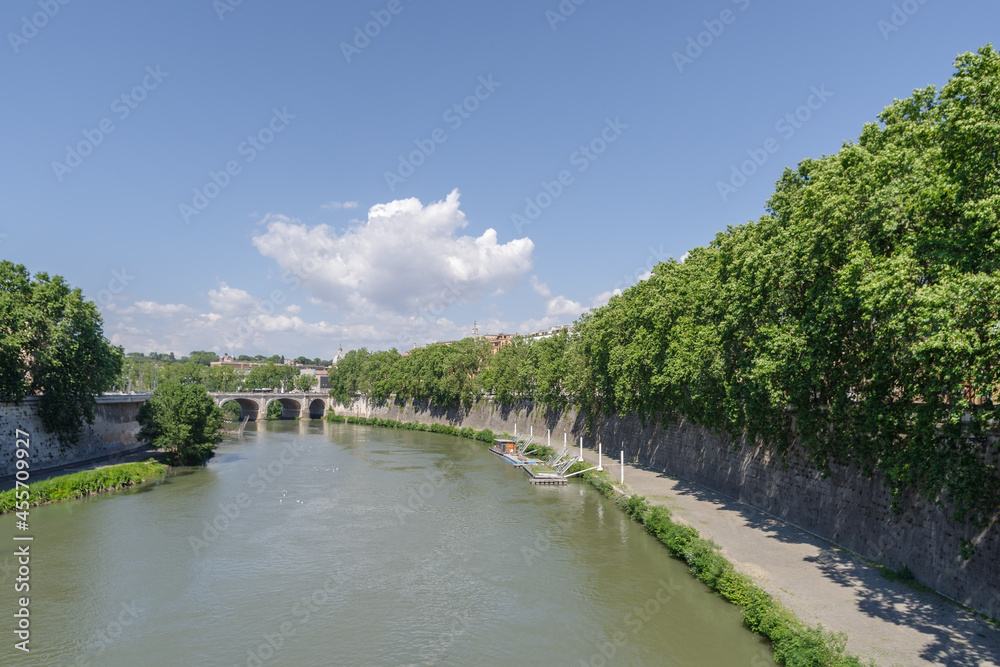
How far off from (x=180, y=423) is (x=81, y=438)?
7.18 metres

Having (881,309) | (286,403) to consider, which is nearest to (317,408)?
(286,403)

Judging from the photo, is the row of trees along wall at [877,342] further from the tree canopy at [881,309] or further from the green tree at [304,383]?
the green tree at [304,383]

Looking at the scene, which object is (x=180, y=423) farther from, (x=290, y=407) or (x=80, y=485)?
(x=290, y=407)

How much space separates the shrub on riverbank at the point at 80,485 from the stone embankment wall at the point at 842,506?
34.0 meters

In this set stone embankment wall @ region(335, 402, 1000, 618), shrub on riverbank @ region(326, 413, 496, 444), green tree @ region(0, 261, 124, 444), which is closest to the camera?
stone embankment wall @ region(335, 402, 1000, 618)

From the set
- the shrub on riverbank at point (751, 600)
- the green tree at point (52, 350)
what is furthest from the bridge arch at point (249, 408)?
the shrub on riverbank at point (751, 600)

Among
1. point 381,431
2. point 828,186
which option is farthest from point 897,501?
point 381,431

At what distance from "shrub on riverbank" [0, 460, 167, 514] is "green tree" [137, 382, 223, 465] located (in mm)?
4872

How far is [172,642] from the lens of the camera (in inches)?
635

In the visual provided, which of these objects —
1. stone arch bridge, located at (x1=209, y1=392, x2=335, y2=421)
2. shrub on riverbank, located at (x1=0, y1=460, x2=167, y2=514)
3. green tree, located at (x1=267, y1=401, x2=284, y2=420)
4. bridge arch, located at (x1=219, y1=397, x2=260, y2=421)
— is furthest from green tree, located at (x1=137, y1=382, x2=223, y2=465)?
bridge arch, located at (x1=219, y1=397, x2=260, y2=421)

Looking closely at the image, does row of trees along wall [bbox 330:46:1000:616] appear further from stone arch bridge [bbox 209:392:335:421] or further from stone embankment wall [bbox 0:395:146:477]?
stone arch bridge [bbox 209:392:335:421]

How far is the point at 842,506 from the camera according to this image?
2077cm

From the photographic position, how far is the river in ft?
51.2

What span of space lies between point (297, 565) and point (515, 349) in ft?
177
